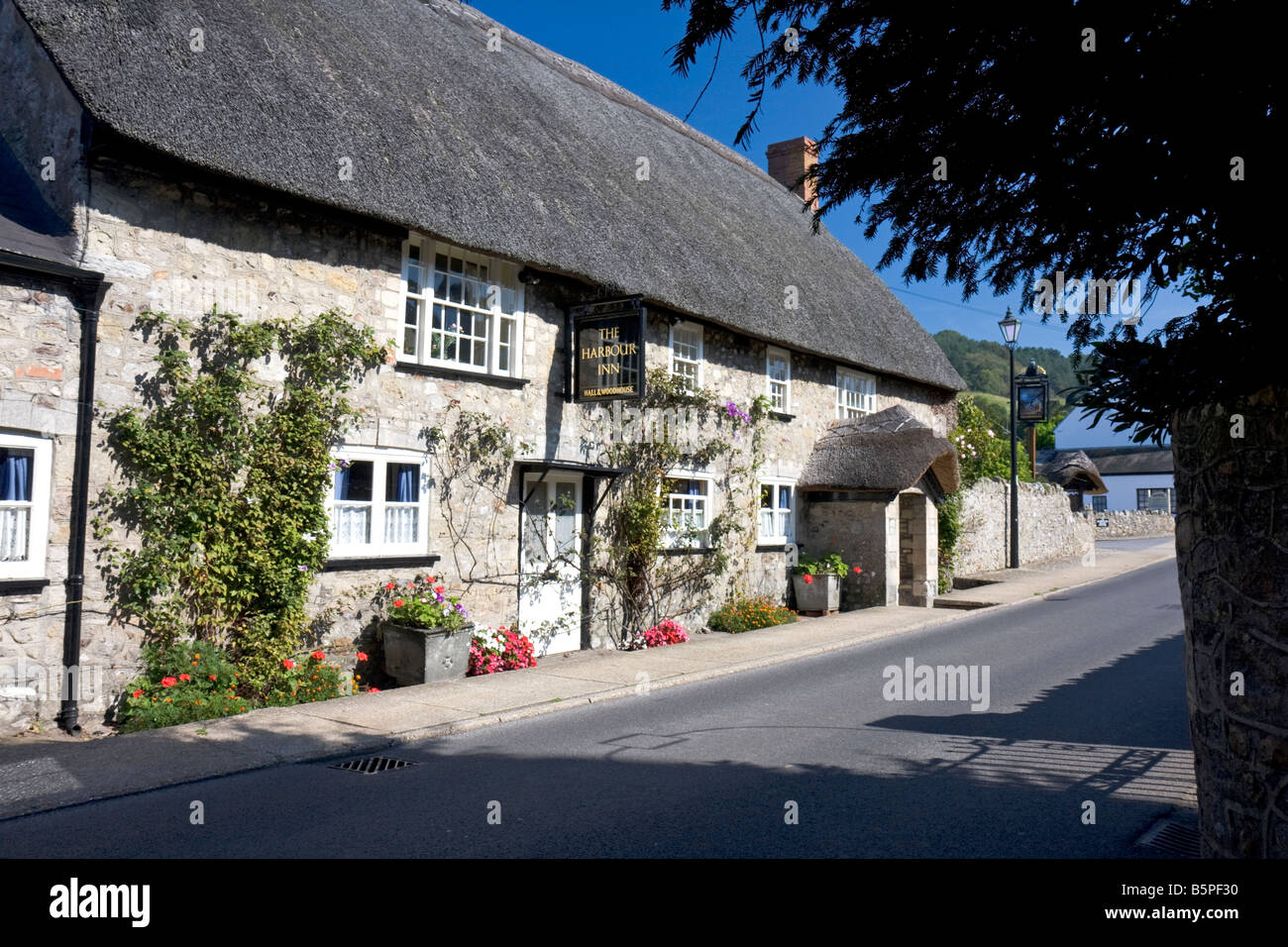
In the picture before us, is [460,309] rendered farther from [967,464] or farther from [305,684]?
[967,464]

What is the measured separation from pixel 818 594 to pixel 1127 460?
55.8 metres

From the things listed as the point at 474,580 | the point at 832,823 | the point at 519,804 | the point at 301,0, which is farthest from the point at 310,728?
the point at 301,0

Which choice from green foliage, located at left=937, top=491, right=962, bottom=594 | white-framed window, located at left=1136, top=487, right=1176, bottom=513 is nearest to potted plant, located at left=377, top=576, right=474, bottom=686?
green foliage, located at left=937, top=491, right=962, bottom=594

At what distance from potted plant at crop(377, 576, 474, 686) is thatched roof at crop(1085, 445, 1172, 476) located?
5915cm

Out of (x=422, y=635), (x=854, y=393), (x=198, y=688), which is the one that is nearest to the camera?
(x=198, y=688)

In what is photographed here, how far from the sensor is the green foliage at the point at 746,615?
14.5 metres

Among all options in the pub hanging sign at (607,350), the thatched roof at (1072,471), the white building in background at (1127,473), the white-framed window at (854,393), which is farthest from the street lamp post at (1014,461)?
the white building in background at (1127,473)

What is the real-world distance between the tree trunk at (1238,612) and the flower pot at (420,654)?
24.6 feet

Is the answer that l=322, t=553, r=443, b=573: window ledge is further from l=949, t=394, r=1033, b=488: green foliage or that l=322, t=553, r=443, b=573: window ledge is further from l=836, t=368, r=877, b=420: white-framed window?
l=949, t=394, r=1033, b=488: green foliage

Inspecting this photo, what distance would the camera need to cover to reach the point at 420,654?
31.6ft

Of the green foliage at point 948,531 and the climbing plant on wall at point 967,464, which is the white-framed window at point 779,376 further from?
the green foliage at point 948,531

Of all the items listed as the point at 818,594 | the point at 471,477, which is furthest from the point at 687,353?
the point at 818,594

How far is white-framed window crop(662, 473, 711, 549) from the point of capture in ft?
45.8
